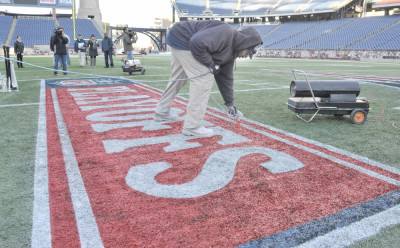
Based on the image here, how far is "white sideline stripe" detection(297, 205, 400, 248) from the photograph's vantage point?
7.48 feet

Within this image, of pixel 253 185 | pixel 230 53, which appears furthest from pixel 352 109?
pixel 253 185

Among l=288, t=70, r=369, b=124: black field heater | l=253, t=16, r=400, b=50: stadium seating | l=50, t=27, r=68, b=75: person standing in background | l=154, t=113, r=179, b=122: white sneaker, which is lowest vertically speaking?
l=154, t=113, r=179, b=122: white sneaker

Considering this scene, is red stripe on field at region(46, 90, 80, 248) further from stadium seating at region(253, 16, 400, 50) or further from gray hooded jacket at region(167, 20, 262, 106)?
stadium seating at region(253, 16, 400, 50)

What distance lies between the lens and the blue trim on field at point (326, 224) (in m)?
2.27

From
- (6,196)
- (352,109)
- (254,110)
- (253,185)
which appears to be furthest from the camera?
(254,110)

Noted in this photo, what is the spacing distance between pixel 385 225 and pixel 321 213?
1.38 feet

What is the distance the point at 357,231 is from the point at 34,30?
55740mm

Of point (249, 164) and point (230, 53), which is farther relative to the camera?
point (230, 53)

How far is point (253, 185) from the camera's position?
316 centimetres

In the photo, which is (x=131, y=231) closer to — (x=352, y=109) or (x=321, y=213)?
(x=321, y=213)

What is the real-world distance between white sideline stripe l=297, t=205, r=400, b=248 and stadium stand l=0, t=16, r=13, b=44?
5303 centimetres

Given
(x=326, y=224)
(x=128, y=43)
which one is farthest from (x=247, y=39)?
(x=128, y=43)

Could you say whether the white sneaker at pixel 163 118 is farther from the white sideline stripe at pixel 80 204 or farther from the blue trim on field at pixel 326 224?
the blue trim on field at pixel 326 224

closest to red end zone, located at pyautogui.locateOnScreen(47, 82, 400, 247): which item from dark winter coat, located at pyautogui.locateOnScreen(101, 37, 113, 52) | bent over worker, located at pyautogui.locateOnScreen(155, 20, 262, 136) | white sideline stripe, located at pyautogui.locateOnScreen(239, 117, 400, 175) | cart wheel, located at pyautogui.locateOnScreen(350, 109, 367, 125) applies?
white sideline stripe, located at pyautogui.locateOnScreen(239, 117, 400, 175)
